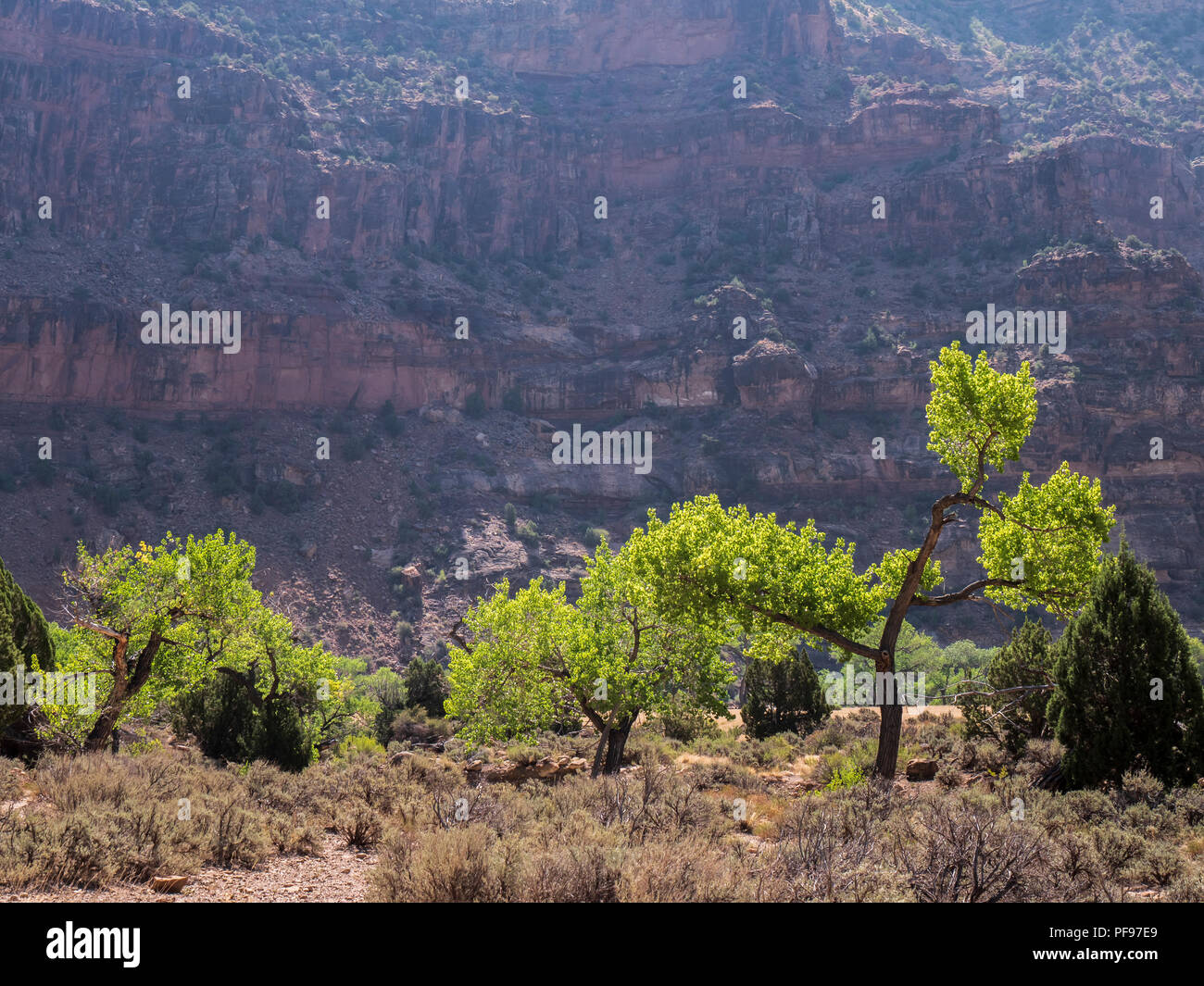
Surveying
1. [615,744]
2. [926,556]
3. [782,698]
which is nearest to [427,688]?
[782,698]

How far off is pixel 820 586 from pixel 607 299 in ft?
257

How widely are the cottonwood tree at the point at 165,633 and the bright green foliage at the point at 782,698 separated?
12.6 metres

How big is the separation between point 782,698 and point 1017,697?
10.3 metres

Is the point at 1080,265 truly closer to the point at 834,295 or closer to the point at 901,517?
the point at 834,295

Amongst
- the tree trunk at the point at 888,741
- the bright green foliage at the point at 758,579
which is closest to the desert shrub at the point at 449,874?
the bright green foliage at the point at 758,579

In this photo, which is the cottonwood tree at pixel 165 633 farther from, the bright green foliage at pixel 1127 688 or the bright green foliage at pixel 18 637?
the bright green foliage at pixel 1127 688

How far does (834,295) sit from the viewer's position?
8662 centimetres

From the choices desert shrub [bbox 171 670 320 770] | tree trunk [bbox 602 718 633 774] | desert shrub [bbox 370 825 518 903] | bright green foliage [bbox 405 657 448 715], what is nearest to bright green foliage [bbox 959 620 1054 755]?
tree trunk [bbox 602 718 633 774]

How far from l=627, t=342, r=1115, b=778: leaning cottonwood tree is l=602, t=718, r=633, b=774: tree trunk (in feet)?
13.1

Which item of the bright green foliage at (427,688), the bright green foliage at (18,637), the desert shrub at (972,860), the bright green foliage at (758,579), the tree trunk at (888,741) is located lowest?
the bright green foliage at (427,688)

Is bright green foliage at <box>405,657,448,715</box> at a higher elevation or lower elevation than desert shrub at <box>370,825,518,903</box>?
lower

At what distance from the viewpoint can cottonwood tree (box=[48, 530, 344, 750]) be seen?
17.3 metres

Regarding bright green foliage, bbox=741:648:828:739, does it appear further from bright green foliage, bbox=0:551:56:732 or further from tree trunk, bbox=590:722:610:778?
bright green foliage, bbox=0:551:56:732

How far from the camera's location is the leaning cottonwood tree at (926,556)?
13.3 metres
